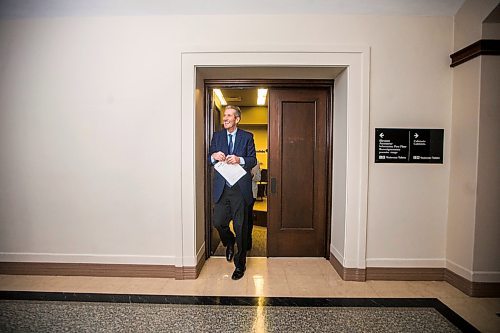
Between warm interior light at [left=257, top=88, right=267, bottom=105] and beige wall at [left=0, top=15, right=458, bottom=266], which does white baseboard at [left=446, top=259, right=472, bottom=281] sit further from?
warm interior light at [left=257, top=88, right=267, bottom=105]

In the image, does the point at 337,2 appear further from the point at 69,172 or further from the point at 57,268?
the point at 57,268

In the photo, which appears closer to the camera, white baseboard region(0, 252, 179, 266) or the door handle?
white baseboard region(0, 252, 179, 266)

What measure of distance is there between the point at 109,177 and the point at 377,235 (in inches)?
129

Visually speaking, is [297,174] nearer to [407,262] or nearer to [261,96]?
[407,262]

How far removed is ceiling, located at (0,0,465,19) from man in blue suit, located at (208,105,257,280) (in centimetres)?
113

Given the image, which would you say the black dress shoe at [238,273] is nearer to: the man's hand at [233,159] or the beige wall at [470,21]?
the man's hand at [233,159]

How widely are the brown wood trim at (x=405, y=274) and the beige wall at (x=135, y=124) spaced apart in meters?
0.10

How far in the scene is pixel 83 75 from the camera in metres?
3.58

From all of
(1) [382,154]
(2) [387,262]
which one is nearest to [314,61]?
(1) [382,154]

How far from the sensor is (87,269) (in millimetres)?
3652

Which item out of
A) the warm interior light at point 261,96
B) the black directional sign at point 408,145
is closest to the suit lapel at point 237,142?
the black directional sign at point 408,145

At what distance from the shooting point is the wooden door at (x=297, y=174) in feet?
14.2

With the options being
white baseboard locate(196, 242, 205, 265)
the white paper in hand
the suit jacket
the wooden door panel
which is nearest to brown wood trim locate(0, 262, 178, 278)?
white baseboard locate(196, 242, 205, 265)

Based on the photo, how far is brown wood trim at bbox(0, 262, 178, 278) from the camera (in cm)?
362
